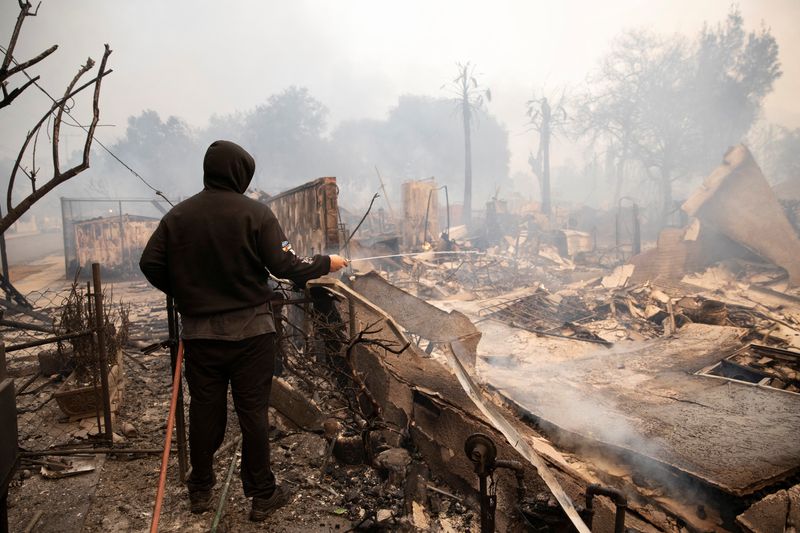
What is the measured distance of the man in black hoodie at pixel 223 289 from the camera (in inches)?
99.4

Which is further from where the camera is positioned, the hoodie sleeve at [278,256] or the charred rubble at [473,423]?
the charred rubble at [473,423]

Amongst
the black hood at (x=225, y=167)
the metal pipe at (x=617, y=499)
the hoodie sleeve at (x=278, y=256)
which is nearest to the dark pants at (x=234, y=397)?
the hoodie sleeve at (x=278, y=256)

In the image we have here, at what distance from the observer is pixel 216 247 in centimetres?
251

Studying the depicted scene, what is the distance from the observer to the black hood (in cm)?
258

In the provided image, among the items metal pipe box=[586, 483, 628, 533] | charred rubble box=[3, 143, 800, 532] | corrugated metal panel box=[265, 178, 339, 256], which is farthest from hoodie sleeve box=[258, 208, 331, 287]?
corrugated metal panel box=[265, 178, 339, 256]

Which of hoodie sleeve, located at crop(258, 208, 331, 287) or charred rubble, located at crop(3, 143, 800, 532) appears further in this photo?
charred rubble, located at crop(3, 143, 800, 532)

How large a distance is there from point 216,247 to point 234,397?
0.96 metres

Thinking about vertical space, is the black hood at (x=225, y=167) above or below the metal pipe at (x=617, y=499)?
above

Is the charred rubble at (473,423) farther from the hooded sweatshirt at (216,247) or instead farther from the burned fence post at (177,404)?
the hooded sweatshirt at (216,247)

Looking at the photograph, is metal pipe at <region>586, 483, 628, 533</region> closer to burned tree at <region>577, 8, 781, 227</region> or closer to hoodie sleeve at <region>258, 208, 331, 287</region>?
hoodie sleeve at <region>258, 208, 331, 287</region>

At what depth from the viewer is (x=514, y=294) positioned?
1223 cm

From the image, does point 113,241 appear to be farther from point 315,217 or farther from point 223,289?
point 223,289

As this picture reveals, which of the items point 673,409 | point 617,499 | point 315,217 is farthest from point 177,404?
point 673,409

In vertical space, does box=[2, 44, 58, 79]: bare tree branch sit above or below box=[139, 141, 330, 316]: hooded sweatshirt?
above
